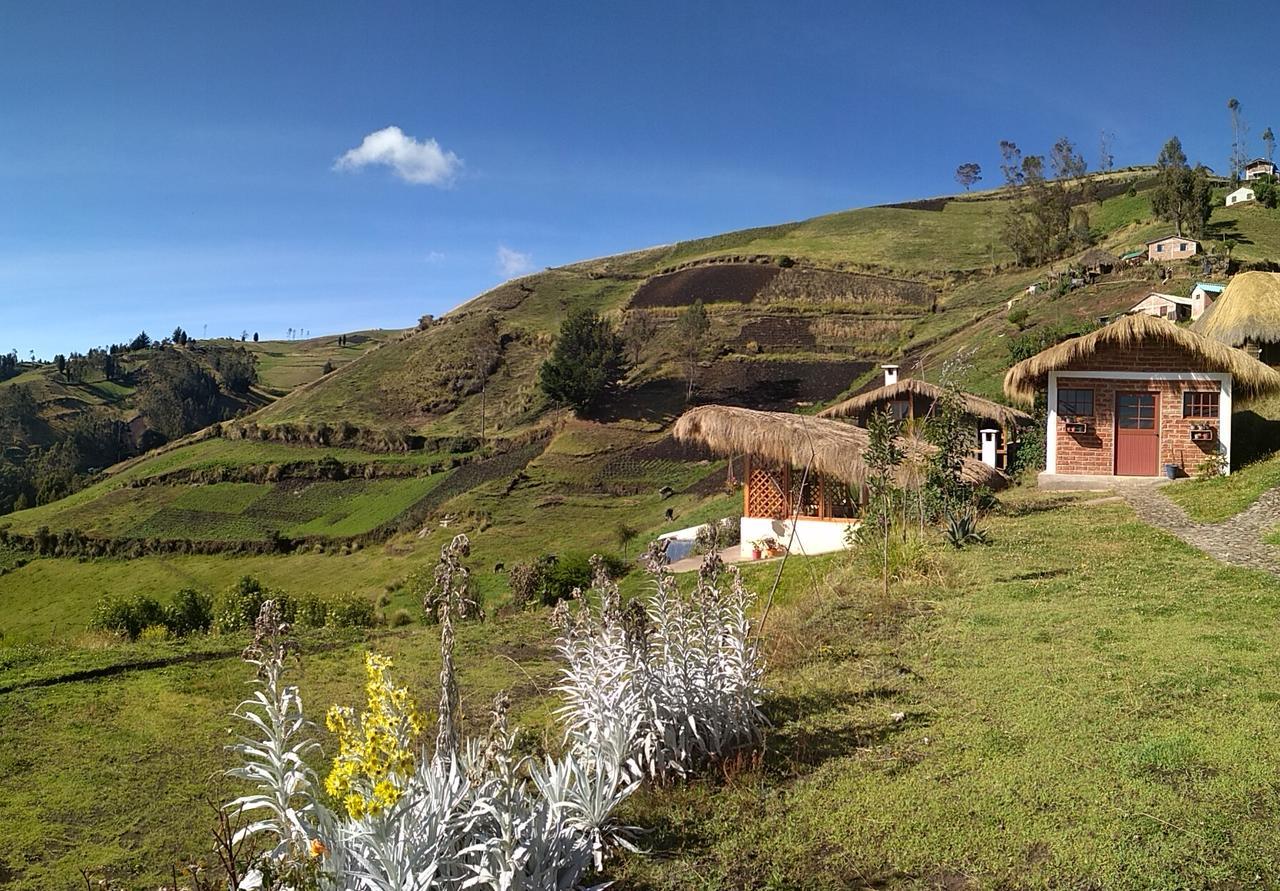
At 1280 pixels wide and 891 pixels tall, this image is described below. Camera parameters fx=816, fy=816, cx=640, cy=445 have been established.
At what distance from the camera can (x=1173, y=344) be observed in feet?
47.0

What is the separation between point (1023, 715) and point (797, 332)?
143ft

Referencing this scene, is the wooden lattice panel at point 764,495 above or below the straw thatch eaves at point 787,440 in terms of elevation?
below

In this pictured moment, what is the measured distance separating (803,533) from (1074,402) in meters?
5.81

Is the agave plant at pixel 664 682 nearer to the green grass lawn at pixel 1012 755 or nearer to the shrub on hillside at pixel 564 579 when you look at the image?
the green grass lawn at pixel 1012 755

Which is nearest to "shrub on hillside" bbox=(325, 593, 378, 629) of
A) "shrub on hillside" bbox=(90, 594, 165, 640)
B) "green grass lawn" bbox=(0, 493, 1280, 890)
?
"shrub on hillside" bbox=(90, 594, 165, 640)

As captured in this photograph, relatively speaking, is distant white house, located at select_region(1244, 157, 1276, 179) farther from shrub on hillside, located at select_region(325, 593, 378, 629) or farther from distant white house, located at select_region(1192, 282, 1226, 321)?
shrub on hillside, located at select_region(325, 593, 378, 629)

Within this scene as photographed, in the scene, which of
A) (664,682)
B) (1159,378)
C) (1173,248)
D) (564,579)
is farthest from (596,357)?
(664,682)

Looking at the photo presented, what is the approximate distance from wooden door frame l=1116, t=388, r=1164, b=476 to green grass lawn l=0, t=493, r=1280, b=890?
21.3ft

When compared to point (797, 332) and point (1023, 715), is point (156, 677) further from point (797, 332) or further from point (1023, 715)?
point (797, 332)

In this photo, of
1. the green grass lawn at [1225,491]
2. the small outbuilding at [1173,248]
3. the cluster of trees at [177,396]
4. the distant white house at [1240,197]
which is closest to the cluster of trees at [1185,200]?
the small outbuilding at [1173,248]

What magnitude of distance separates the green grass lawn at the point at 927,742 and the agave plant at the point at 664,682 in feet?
0.82

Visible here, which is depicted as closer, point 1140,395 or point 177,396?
point 1140,395

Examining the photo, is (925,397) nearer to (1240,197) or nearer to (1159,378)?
(1159,378)

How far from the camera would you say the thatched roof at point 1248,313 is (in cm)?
1689
